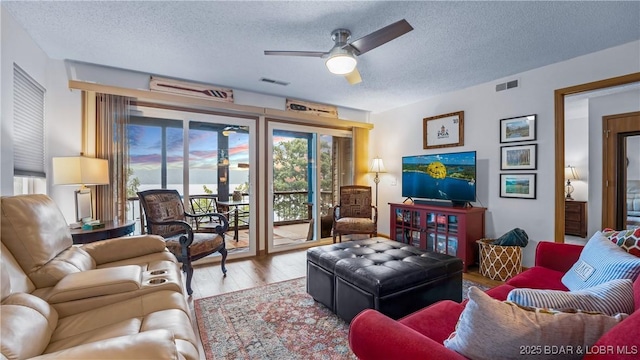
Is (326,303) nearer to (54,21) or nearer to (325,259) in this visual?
(325,259)

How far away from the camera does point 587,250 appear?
1.67m

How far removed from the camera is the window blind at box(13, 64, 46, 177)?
7.13 ft

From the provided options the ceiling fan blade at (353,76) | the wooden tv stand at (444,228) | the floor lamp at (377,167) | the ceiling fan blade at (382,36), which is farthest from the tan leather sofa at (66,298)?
the floor lamp at (377,167)

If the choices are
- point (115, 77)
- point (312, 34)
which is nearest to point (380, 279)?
point (312, 34)

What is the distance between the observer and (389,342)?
91 centimetres

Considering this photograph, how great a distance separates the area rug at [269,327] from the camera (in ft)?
5.80

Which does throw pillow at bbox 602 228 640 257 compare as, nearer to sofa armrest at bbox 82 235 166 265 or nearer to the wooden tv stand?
the wooden tv stand

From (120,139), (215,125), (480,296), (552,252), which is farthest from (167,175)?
(552,252)

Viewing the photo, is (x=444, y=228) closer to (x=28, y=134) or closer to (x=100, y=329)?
(x=100, y=329)

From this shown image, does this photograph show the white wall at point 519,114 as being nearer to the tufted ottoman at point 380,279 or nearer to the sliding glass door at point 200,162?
the tufted ottoman at point 380,279

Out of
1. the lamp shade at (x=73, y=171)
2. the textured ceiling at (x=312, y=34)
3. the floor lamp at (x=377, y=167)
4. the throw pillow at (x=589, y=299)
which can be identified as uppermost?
the textured ceiling at (x=312, y=34)

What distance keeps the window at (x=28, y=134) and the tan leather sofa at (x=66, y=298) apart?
100cm

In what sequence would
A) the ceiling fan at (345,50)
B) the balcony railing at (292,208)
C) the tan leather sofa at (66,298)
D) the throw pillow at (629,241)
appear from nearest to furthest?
the tan leather sofa at (66,298) < the throw pillow at (629,241) < the ceiling fan at (345,50) < the balcony railing at (292,208)

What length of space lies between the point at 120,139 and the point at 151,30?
140 cm
